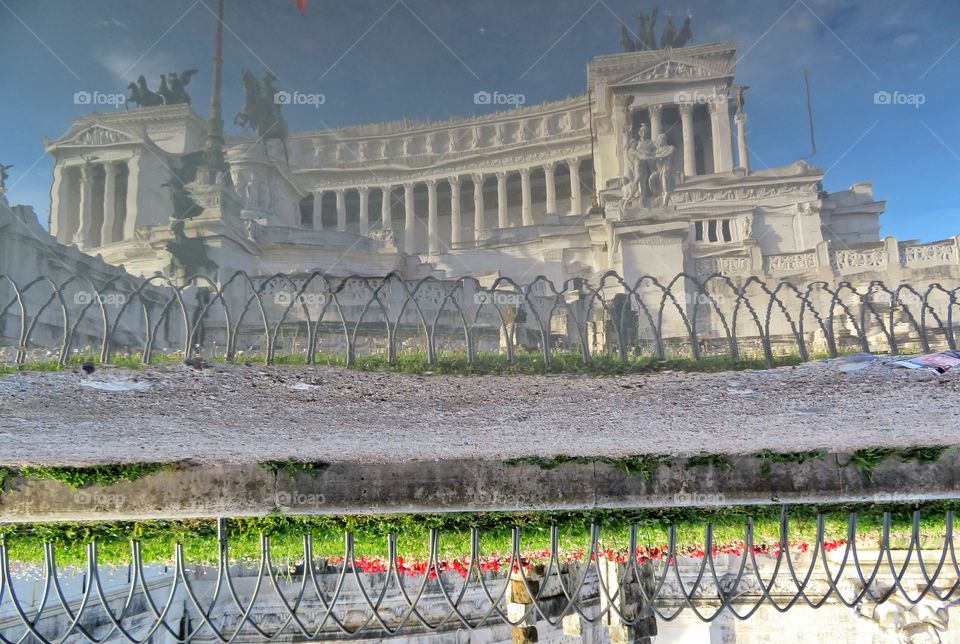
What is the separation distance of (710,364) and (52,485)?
615 centimetres

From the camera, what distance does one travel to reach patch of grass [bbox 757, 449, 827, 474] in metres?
5.87

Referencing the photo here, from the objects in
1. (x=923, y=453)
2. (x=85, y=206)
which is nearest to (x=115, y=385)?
(x=85, y=206)

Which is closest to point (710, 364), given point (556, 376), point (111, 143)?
point (556, 376)

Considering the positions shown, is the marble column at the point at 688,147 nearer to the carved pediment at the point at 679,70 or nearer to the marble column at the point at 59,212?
the carved pediment at the point at 679,70

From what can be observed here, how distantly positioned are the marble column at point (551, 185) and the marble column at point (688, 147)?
10.3 feet

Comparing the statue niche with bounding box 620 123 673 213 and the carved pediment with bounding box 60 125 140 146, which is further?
the statue niche with bounding box 620 123 673 213

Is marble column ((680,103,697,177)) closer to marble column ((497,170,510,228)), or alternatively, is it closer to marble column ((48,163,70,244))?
marble column ((497,170,510,228))

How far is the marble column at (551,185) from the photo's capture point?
1087 cm

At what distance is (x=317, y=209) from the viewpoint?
Answer: 733 cm

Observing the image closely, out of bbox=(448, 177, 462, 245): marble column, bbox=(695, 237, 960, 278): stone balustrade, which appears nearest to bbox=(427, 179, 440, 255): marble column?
bbox=(448, 177, 462, 245): marble column

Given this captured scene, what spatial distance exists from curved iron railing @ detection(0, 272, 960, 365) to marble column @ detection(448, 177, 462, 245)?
4.52 feet

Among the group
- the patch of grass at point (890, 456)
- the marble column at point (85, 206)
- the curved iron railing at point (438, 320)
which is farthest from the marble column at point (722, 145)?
the marble column at point (85, 206)

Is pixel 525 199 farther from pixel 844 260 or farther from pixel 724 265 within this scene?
pixel 844 260

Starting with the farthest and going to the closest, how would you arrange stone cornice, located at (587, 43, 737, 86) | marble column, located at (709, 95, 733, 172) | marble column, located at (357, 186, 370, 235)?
marble column, located at (357, 186, 370, 235), marble column, located at (709, 95, 733, 172), stone cornice, located at (587, 43, 737, 86)
